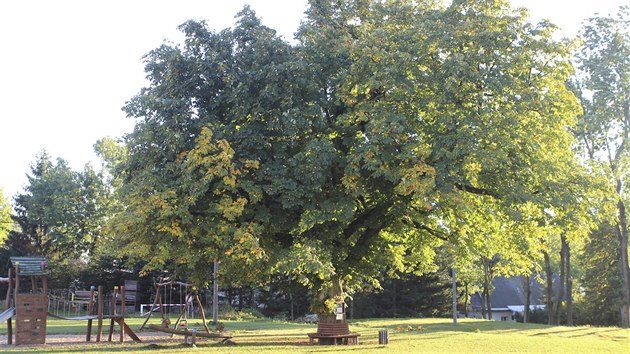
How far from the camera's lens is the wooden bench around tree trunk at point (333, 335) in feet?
66.9

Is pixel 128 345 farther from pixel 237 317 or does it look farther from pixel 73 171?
pixel 73 171

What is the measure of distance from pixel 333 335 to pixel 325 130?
7.12 m

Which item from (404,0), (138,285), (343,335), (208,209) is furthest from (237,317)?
(404,0)

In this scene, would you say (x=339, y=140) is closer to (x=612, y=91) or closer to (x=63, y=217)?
(x=612, y=91)

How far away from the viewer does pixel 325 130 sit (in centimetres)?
1939

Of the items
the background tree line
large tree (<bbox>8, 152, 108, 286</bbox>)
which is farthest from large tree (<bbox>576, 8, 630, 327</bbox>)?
large tree (<bbox>8, 152, 108, 286</bbox>)

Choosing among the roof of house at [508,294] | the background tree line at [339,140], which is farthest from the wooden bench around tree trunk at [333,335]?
the roof of house at [508,294]

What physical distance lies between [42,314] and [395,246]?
13.6m

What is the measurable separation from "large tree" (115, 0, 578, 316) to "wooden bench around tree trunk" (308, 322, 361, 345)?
155 cm

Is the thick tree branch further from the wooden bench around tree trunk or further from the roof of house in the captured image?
the roof of house

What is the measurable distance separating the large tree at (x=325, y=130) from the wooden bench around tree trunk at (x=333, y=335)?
1.55m

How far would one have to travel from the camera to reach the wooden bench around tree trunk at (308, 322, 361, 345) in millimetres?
20391

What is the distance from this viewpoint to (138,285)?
49.0 meters

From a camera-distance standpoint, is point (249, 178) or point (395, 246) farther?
point (395, 246)
